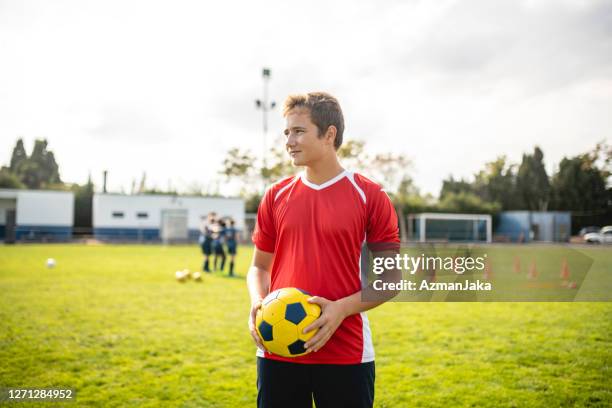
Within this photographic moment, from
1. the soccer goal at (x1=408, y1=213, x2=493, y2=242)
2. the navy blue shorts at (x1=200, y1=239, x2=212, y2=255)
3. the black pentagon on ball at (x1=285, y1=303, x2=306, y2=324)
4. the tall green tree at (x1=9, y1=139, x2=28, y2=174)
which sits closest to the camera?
the black pentagon on ball at (x1=285, y1=303, x2=306, y2=324)

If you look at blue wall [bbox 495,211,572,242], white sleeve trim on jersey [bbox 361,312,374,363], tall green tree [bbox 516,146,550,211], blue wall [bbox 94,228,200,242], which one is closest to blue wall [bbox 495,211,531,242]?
blue wall [bbox 495,211,572,242]

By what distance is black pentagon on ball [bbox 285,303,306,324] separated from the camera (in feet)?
7.27

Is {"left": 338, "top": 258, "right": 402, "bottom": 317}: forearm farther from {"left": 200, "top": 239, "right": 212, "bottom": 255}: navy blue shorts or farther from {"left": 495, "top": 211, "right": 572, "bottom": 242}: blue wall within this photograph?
{"left": 495, "top": 211, "right": 572, "bottom": 242}: blue wall

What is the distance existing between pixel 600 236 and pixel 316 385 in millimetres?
48177

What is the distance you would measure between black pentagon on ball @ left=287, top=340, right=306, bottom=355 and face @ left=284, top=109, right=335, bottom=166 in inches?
37.5

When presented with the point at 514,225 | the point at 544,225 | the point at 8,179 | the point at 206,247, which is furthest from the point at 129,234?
the point at 544,225

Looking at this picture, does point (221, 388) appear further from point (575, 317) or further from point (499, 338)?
point (575, 317)

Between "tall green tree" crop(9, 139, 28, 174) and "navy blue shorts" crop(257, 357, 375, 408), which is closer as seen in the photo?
"navy blue shorts" crop(257, 357, 375, 408)

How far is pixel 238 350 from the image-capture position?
6207mm

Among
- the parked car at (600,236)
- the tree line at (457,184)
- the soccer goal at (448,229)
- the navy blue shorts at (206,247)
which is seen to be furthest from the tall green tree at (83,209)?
the parked car at (600,236)

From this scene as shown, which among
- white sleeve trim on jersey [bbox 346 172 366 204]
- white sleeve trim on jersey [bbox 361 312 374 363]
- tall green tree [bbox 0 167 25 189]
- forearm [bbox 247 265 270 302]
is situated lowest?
white sleeve trim on jersey [bbox 361 312 374 363]

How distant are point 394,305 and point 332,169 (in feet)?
25.6

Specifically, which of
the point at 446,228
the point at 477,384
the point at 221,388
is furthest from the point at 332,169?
the point at 446,228

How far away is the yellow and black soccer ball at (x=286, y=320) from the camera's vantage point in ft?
7.27
